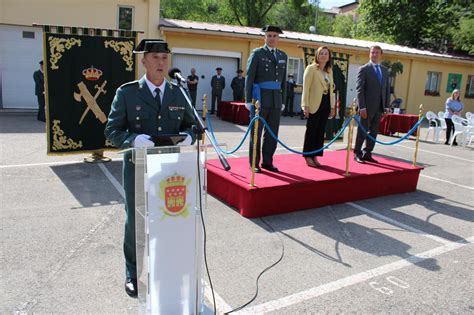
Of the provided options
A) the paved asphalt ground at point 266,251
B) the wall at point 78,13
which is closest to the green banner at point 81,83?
the paved asphalt ground at point 266,251

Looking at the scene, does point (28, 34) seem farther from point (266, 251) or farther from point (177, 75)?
point (177, 75)

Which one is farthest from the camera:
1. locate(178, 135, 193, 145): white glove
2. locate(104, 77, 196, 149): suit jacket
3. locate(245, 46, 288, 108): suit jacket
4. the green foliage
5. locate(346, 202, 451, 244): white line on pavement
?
the green foliage

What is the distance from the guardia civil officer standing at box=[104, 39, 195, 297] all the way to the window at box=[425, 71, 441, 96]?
2415 centimetres

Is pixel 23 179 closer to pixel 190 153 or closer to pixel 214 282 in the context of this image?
pixel 214 282

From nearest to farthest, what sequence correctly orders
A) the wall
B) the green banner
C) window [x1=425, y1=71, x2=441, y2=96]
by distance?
the green banner, the wall, window [x1=425, y1=71, x2=441, y2=96]

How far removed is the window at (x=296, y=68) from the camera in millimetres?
20219

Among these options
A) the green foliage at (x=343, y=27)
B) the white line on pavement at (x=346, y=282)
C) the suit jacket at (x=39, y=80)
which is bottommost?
the white line on pavement at (x=346, y=282)

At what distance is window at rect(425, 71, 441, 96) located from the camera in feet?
79.6

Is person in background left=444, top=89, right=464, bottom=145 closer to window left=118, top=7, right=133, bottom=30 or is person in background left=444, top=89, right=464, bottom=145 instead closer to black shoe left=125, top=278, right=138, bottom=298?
window left=118, top=7, right=133, bottom=30

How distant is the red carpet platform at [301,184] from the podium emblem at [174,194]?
2453mm

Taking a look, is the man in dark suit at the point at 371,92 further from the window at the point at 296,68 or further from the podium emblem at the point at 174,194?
the window at the point at 296,68

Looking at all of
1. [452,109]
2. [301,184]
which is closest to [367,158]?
[301,184]

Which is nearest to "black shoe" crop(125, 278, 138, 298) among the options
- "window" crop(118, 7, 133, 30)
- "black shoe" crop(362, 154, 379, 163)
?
"black shoe" crop(362, 154, 379, 163)

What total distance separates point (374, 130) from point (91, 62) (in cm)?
526
